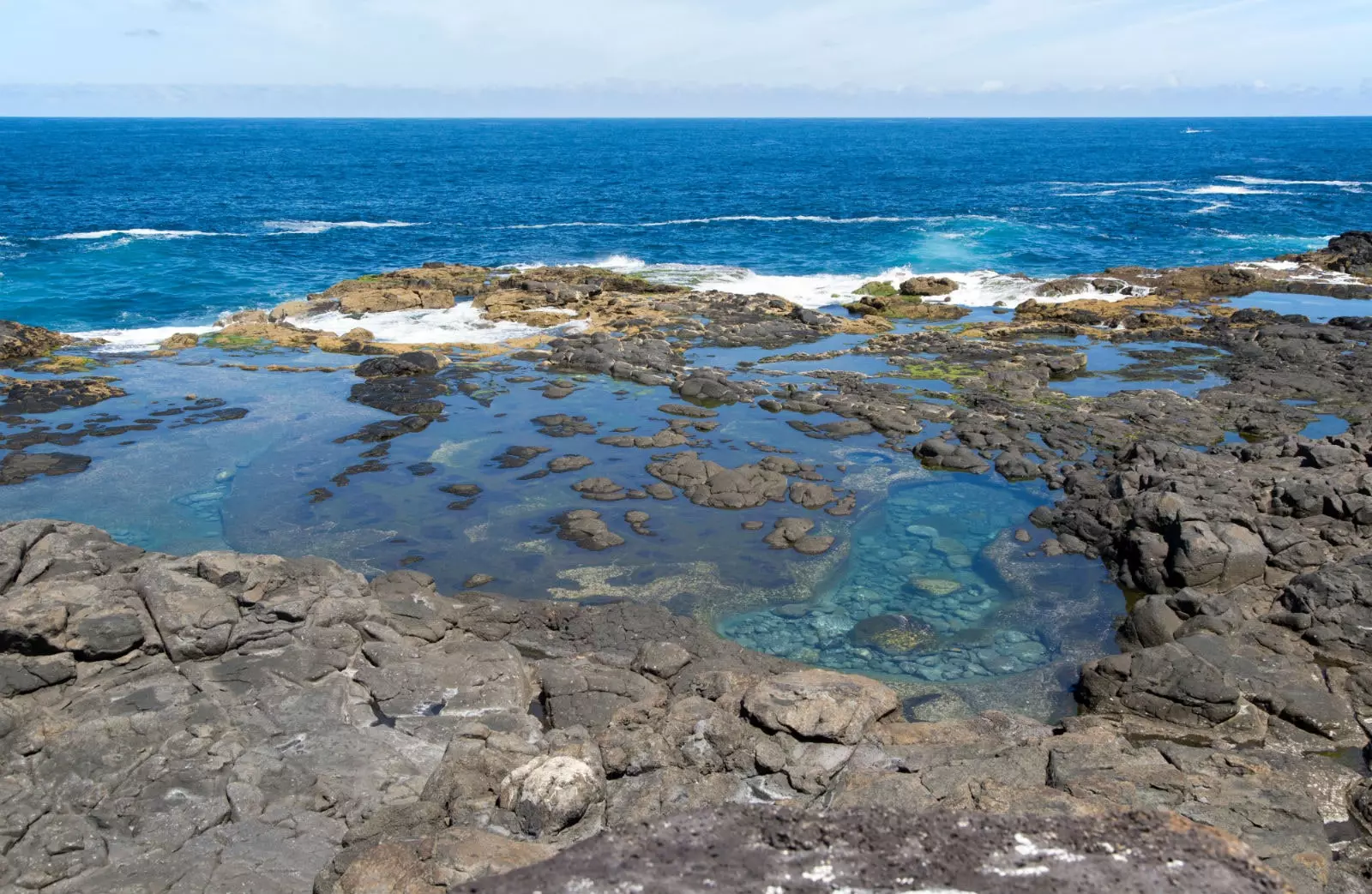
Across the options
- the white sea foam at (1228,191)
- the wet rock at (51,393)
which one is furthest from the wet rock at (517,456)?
the white sea foam at (1228,191)

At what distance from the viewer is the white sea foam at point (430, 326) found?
120 ft

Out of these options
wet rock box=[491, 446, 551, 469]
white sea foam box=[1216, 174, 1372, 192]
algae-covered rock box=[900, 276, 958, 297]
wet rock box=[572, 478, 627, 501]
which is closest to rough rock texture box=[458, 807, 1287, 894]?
wet rock box=[572, 478, 627, 501]

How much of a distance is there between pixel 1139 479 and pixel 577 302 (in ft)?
84.3

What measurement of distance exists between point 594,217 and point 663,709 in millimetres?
63638

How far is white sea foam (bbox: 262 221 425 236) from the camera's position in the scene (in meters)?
63.4

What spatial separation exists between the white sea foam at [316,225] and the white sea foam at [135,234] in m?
3.68

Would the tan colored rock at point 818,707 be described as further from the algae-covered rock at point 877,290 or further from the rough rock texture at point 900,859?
the algae-covered rock at point 877,290

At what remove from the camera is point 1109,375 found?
31.0 metres

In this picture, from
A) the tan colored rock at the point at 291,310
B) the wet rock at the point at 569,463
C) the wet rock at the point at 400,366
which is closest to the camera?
the wet rock at the point at 569,463

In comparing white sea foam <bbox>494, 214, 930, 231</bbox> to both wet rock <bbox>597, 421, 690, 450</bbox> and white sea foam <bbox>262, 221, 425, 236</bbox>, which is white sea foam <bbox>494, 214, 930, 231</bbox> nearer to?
white sea foam <bbox>262, 221, 425, 236</bbox>

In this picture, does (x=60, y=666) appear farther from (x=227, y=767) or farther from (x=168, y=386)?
(x=168, y=386)

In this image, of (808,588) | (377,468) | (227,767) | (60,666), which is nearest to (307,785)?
(227,767)

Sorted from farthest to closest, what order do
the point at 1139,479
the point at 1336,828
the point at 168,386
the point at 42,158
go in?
the point at 42,158
the point at 168,386
the point at 1139,479
the point at 1336,828

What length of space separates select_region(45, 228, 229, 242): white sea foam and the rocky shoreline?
39900 mm
